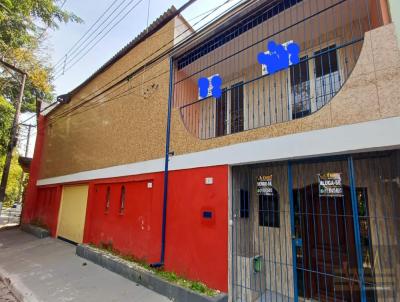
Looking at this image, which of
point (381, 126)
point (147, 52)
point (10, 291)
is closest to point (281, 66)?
point (381, 126)

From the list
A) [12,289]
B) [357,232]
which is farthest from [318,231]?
[12,289]

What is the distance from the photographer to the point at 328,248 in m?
5.08

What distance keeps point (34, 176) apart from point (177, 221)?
13452mm

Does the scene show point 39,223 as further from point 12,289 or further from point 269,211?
point 269,211

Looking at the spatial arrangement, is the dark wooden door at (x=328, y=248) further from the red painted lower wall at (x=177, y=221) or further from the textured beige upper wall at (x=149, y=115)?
the textured beige upper wall at (x=149, y=115)

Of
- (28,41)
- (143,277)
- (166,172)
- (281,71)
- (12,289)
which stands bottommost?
(12,289)

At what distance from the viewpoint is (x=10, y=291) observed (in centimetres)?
605

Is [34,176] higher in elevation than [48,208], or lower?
higher

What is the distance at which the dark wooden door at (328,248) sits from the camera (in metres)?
4.75

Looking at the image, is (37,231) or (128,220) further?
(37,231)

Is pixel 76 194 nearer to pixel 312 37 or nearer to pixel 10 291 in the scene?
pixel 10 291

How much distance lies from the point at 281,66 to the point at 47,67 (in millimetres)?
17873

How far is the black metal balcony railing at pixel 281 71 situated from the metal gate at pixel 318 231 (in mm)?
1439

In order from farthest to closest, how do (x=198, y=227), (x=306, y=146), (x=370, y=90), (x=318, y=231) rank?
(x=198, y=227) < (x=318, y=231) < (x=306, y=146) < (x=370, y=90)
